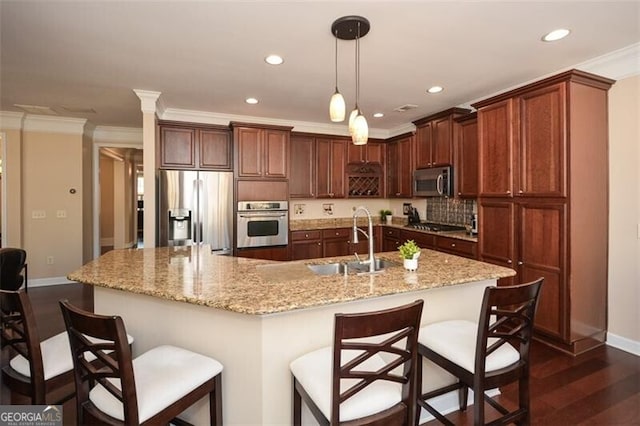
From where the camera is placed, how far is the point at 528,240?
10.2ft

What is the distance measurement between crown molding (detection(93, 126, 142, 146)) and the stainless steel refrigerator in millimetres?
2376

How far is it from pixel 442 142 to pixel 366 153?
1.41 metres

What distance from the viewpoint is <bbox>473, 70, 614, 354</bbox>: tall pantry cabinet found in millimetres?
2777

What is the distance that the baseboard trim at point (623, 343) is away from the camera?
9.23ft

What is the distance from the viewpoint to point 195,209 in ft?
13.6

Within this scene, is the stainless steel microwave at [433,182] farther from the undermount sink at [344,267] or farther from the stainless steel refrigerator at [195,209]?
the stainless steel refrigerator at [195,209]

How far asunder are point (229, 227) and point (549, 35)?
3.80 metres

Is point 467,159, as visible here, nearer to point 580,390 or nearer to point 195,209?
point 580,390

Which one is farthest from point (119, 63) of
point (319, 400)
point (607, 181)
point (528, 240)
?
point (607, 181)

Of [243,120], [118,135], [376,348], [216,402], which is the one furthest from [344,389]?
[118,135]

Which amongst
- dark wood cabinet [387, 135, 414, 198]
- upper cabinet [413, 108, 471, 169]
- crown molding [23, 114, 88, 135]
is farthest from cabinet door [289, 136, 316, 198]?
crown molding [23, 114, 88, 135]

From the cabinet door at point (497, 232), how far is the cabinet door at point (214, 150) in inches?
127

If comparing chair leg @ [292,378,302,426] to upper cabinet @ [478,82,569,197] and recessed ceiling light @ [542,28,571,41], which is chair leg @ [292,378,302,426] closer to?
upper cabinet @ [478,82,569,197]

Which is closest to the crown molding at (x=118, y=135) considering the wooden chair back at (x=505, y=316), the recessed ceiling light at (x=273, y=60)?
the recessed ceiling light at (x=273, y=60)
